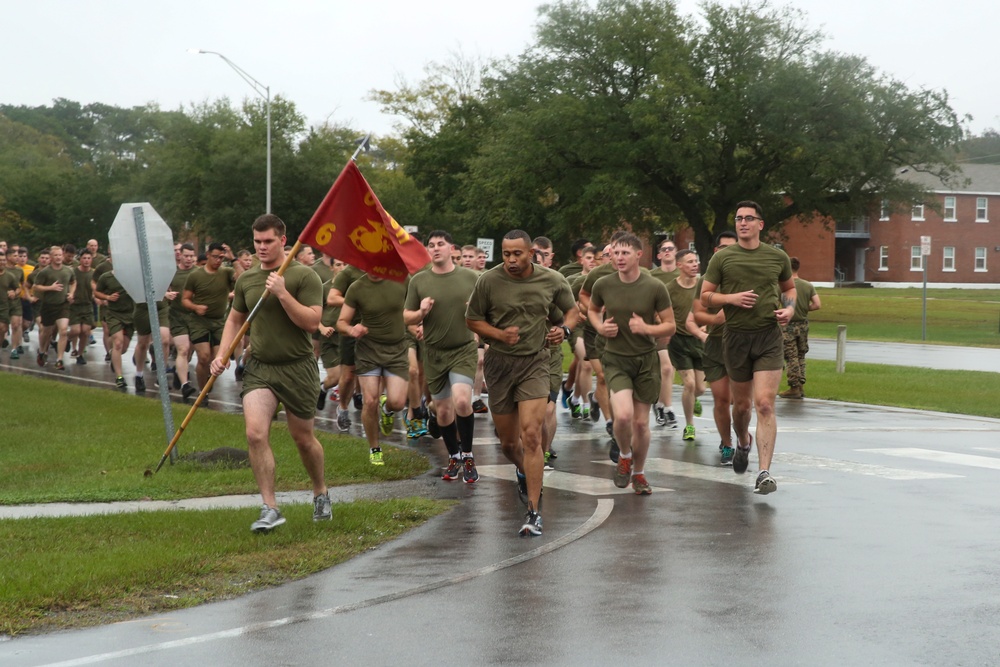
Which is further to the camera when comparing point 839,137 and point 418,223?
point 418,223

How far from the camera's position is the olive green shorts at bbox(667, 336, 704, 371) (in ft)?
49.4

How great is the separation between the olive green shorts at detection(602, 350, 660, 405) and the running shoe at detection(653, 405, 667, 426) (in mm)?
5103

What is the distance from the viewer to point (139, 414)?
1642 centimetres

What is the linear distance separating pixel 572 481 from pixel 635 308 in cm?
164

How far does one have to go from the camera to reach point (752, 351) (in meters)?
10.9

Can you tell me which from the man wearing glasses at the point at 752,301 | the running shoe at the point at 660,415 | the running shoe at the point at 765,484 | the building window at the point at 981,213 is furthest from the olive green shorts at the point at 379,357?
the building window at the point at 981,213

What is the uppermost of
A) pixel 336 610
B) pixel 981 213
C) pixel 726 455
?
pixel 981 213

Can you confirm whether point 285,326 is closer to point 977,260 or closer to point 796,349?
point 796,349

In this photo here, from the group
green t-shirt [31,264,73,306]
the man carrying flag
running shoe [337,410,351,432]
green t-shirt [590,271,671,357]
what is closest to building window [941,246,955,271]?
green t-shirt [31,264,73,306]

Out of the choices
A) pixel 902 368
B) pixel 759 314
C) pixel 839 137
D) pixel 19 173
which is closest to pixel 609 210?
pixel 839 137

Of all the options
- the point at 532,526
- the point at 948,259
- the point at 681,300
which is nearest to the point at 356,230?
the point at 532,526

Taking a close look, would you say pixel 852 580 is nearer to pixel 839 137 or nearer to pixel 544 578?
pixel 544 578

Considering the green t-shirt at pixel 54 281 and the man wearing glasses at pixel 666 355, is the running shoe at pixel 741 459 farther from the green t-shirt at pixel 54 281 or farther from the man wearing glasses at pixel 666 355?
the green t-shirt at pixel 54 281

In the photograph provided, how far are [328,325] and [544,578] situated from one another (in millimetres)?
9614
